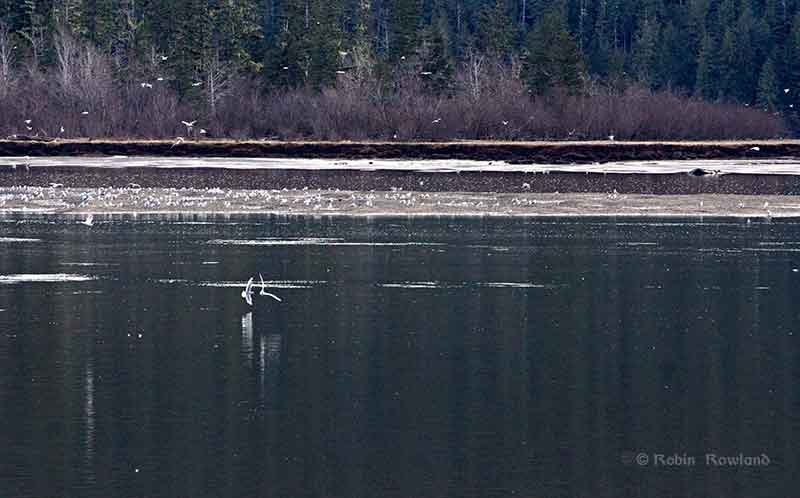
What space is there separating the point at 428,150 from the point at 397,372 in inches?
1879

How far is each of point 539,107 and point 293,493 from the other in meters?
71.4

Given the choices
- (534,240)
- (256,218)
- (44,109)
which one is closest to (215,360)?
(534,240)

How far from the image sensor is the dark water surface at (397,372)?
1398 cm

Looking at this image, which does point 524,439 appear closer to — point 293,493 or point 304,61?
point 293,493

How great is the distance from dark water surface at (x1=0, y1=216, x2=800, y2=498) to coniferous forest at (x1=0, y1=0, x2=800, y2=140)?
157 feet

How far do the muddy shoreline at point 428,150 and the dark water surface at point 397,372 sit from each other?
31.1 meters

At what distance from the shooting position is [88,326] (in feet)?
70.4

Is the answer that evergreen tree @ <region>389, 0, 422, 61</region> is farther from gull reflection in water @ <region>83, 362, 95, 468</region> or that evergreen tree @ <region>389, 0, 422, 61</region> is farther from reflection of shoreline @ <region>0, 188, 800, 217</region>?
gull reflection in water @ <region>83, 362, 95, 468</region>

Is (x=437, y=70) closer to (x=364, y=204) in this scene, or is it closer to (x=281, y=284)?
(x=364, y=204)

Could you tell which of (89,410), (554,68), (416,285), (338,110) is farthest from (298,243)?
(554,68)

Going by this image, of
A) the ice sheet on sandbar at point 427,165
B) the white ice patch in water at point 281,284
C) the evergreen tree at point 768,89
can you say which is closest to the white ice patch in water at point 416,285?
the white ice patch in water at point 281,284

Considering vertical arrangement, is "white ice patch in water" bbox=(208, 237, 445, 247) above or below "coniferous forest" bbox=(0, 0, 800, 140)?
below

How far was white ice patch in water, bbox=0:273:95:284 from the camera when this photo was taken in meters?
26.2

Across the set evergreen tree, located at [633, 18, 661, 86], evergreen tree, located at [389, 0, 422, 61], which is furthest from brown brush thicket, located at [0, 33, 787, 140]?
evergreen tree, located at [633, 18, 661, 86]
